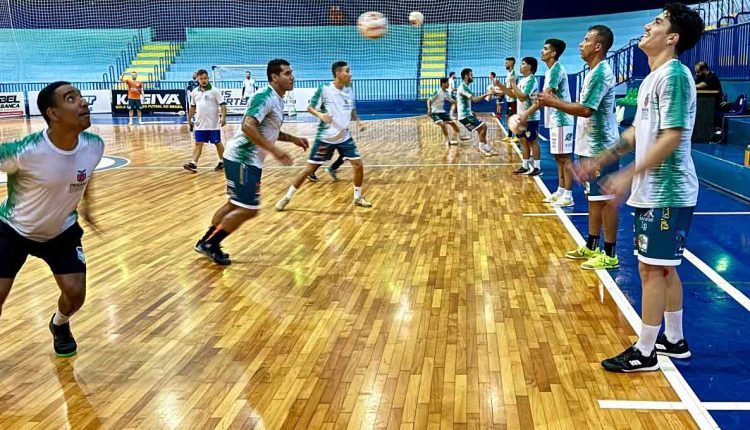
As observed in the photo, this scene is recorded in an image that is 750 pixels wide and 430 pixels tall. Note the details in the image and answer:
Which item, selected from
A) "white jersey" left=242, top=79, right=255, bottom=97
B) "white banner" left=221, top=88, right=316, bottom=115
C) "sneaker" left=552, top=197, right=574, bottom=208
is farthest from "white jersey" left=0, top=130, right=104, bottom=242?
"white banner" left=221, top=88, right=316, bottom=115

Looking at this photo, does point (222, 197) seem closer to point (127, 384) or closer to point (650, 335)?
point (127, 384)

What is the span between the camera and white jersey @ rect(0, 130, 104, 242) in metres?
3.70

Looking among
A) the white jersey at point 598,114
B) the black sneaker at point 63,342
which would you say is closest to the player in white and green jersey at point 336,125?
the white jersey at point 598,114

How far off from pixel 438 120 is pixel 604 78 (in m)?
12.0

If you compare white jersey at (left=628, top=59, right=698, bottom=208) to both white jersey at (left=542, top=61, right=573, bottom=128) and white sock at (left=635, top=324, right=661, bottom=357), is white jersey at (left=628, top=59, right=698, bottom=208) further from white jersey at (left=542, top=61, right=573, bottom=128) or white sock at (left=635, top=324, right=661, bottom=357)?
white jersey at (left=542, top=61, right=573, bottom=128)

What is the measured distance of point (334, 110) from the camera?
923 cm

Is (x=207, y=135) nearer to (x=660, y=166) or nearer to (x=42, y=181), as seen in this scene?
(x=42, y=181)

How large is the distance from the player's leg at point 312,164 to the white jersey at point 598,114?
391 cm

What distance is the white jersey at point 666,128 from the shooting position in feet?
11.4

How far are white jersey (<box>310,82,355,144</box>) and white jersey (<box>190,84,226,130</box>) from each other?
408 centimetres

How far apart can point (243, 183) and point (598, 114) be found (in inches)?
127

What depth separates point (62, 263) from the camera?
13.3 ft

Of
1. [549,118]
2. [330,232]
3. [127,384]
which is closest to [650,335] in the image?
[127,384]

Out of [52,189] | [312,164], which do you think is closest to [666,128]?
[52,189]
